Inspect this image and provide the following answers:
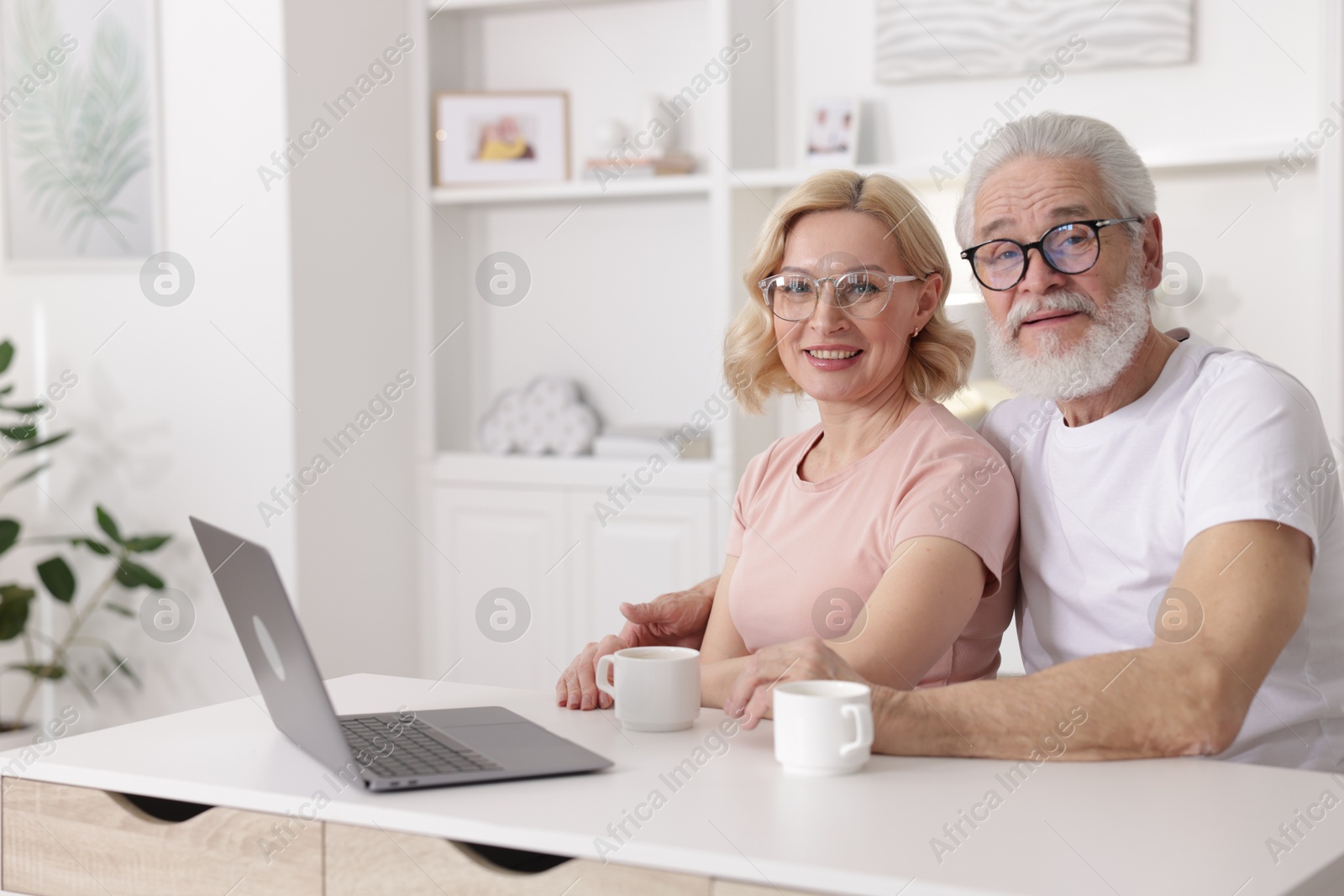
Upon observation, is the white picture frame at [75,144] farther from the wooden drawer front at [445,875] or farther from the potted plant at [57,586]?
the wooden drawer front at [445,875]

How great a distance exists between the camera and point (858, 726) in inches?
47.9

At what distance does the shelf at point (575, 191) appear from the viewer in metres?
3.60

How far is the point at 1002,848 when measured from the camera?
102 centimetres

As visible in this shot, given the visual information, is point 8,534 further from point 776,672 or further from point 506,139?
point 776,672

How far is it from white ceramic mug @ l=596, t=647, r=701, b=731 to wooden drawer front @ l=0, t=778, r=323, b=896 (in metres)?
0.36

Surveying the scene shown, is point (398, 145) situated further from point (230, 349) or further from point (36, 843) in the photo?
point (36, 843)

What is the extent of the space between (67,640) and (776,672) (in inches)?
113

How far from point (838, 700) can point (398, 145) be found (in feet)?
9.74

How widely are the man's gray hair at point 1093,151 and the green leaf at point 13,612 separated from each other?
2.71m

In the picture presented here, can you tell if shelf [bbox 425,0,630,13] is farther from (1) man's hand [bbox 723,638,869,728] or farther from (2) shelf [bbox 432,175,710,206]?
(1) man's hand [bbox 723,638,869,728]

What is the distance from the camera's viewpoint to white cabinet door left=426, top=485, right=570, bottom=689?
149 inches

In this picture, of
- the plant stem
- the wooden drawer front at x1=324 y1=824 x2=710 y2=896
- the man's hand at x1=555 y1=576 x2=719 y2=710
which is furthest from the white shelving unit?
the wooden drawer front at x1=324 y1=824 x2=710 y2=896

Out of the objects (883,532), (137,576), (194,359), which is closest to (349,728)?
(883,532)

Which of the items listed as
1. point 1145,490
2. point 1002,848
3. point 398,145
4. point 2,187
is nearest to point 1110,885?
point 1002,848
